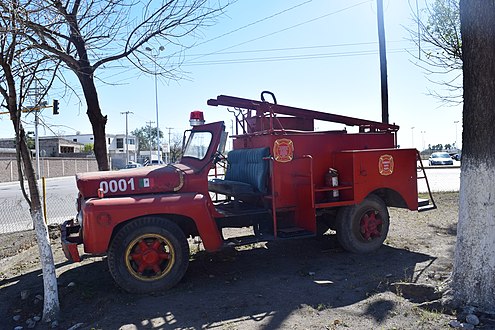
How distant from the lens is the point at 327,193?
6.63 m

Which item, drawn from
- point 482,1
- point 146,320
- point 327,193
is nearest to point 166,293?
point 146,320

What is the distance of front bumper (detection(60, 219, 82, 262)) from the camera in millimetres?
4945

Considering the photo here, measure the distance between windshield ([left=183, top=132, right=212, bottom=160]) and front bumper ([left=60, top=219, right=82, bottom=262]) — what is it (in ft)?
6.17

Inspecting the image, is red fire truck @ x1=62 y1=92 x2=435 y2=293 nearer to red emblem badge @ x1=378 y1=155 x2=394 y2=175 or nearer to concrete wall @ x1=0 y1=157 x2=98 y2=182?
red emblem badge @ x1=378 y1=155 x2=394 y2=175

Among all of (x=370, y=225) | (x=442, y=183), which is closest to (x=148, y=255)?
(x=370, y=225)

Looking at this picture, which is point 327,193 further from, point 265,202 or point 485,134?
point 485,134

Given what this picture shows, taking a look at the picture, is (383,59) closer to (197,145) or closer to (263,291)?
(197,145)

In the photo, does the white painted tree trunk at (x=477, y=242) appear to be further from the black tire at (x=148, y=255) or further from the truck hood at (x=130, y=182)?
the truck hood at (x=130, y=182)

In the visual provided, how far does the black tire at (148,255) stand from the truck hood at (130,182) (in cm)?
45

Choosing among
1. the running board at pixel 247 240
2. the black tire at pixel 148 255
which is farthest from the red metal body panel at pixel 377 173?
the black tire at pixel 148 255

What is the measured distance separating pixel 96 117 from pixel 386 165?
4854 mm

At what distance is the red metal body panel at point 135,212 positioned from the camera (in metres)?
4.88

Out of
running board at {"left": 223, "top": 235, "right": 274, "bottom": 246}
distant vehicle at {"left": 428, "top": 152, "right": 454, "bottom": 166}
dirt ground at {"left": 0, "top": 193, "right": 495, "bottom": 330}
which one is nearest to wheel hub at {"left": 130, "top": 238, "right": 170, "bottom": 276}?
dirt ground at {"left": 0, "top": 193, "right": 495, "bottom": 330}

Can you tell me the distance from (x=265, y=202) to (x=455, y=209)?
6760 mm
